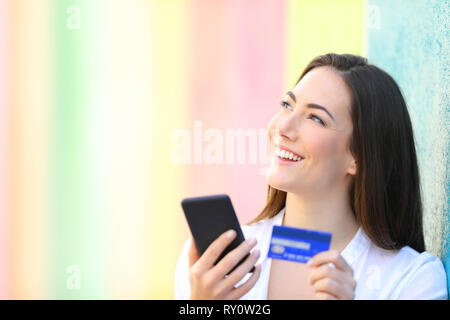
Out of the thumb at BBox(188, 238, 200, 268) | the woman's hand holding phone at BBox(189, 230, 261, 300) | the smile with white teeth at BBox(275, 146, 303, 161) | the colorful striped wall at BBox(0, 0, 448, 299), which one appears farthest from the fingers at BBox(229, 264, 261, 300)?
the colorful striped wall at BBox(0, 0, 448, 299)

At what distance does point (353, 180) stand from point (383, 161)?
0.11 m

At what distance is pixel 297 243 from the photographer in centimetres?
117

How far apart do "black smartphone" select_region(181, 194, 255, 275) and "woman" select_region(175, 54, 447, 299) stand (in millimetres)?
177

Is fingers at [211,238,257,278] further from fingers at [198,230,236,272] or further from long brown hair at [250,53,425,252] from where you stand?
long brown hair at [250,53,425,252]

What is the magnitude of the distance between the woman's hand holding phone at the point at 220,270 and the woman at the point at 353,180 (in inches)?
6.9

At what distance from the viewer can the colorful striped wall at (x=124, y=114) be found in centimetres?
262

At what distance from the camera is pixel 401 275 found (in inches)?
54.3

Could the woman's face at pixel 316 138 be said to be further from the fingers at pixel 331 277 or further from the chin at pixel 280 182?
the fingers at pixel 331 277

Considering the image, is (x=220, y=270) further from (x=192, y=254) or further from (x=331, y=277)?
(x=331, y=277)

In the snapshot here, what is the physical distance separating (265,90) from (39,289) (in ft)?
4.81

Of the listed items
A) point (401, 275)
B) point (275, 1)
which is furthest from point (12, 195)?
point (401, 275)

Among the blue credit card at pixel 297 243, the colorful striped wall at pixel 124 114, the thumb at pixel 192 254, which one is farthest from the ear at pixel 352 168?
the colorful striped wall at pixel 124 114

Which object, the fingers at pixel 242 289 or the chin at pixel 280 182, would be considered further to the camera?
the chin at pixel 280 182
